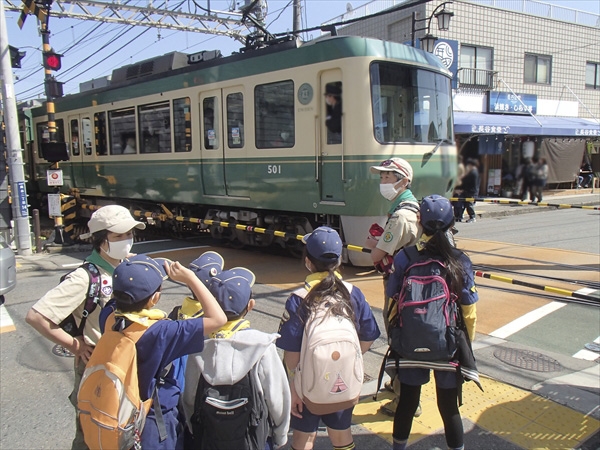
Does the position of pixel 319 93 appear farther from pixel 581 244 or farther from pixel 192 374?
pixel 581 244

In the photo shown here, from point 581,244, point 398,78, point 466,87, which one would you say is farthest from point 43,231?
point 581,244

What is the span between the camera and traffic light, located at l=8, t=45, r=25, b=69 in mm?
10042

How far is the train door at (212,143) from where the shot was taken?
29.0ft

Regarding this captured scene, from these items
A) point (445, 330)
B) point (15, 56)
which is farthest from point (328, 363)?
point (15, 56)

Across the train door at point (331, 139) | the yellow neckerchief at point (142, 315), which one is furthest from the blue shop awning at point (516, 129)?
the train door at point (331, 139)

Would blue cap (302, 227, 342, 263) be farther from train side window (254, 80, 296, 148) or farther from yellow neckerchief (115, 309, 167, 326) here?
train side window (254, 80, 296, 148)

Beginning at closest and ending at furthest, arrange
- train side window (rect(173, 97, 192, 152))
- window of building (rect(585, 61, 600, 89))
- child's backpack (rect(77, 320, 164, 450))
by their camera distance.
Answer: child's backpack (rect(77, 320, 164, 450)), train side window (rect(173, 97, 192, 152)), window of building (rect(585, 61, 600, 89))

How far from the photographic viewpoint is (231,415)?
212 centimetres

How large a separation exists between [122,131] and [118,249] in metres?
9.14

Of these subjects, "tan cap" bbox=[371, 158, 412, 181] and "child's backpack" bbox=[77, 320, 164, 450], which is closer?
"child's backpack" bbox=[77, 320, 164, 450]

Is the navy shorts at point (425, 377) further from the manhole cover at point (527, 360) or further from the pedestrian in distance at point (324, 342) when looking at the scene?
the manhole cover at point (527, 360)

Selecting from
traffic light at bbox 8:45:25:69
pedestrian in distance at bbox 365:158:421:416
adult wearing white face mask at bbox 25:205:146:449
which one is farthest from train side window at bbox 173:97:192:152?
adult wearing white face mask at bbox 25:205:146:449

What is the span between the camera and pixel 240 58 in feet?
27.6

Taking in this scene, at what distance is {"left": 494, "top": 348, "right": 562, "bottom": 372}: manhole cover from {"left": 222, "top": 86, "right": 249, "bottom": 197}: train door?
16.8 ft
